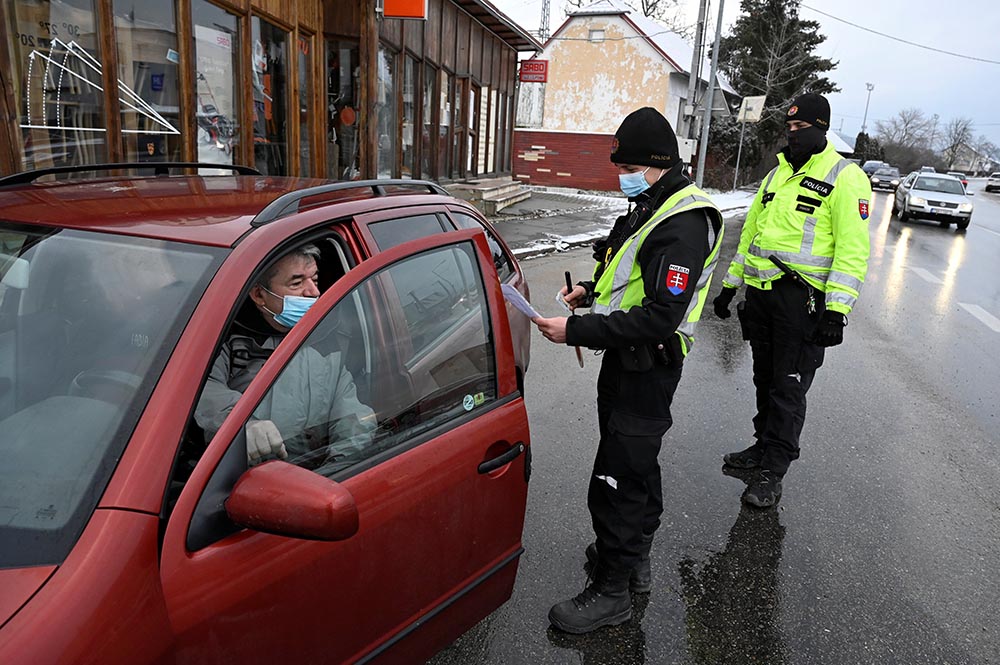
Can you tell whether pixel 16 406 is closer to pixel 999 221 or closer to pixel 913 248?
pixel 913 248

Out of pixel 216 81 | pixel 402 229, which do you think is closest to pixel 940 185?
pixel 216 81

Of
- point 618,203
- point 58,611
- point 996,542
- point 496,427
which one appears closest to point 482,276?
point 496,427

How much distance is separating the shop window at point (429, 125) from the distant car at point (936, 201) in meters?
15.3

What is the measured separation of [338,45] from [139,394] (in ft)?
34.5

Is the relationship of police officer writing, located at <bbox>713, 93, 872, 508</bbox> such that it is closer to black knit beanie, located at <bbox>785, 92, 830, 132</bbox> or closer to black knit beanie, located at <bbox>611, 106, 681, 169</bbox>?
black knit beanie, located at <bbox>785, 92, 830, 132</bbox>

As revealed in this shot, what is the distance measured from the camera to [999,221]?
25.1 m

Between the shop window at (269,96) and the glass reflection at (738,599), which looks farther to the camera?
the shop window at (269,96)

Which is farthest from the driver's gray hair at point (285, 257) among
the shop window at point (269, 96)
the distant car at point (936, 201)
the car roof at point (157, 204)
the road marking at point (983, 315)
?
the distant car at point (936, 201)

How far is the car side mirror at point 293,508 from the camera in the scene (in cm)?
143

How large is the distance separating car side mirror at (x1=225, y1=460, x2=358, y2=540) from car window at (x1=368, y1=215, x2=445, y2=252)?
904 millimetres

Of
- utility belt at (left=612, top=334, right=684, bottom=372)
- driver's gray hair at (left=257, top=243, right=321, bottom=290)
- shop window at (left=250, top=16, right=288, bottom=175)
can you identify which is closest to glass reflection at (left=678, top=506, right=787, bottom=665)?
utility belt at (left=612, top=334, right=684, bottom=372)

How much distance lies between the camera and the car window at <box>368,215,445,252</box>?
2.26 m

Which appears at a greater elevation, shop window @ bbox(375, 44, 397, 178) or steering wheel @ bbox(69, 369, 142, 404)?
shop window @ bbox(375, 44, 397, 178)

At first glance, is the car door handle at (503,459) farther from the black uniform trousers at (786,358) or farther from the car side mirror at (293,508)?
the black uniform trousers at (786,358)
